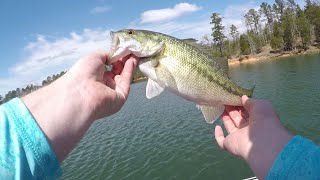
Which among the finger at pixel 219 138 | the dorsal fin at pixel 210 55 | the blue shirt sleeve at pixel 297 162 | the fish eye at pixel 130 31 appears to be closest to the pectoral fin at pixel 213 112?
the finger at pixel 219 138

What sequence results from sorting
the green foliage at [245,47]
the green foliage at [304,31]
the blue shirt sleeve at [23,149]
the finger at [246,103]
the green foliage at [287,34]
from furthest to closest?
the green foliage at [245,47] → the green foliage at [287,34] → the green foliage at [304,31] → the finger at [246,103] → the blue shirt sleeve at [23,149]

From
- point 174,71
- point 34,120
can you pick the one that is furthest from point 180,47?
point 34,120

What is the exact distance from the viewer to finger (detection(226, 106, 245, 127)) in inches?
183

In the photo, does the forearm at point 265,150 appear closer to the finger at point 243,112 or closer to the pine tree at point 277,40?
the finger at point 243,112

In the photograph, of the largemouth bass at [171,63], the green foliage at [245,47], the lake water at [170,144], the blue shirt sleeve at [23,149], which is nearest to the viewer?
the blue shirt sleeve at [23,149]

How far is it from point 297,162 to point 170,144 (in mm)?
18948

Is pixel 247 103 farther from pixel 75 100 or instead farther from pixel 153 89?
pixel 75 100

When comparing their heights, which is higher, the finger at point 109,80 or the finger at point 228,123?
the finger at point 109,80

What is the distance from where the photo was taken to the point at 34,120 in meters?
2.25

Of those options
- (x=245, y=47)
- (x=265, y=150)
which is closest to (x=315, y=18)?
(x=245, y=47)

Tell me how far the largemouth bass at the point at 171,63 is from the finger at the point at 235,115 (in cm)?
39

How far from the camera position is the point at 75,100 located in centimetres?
287

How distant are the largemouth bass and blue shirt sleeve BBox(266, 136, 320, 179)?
205 cm

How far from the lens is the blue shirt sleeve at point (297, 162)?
2.42 meters
